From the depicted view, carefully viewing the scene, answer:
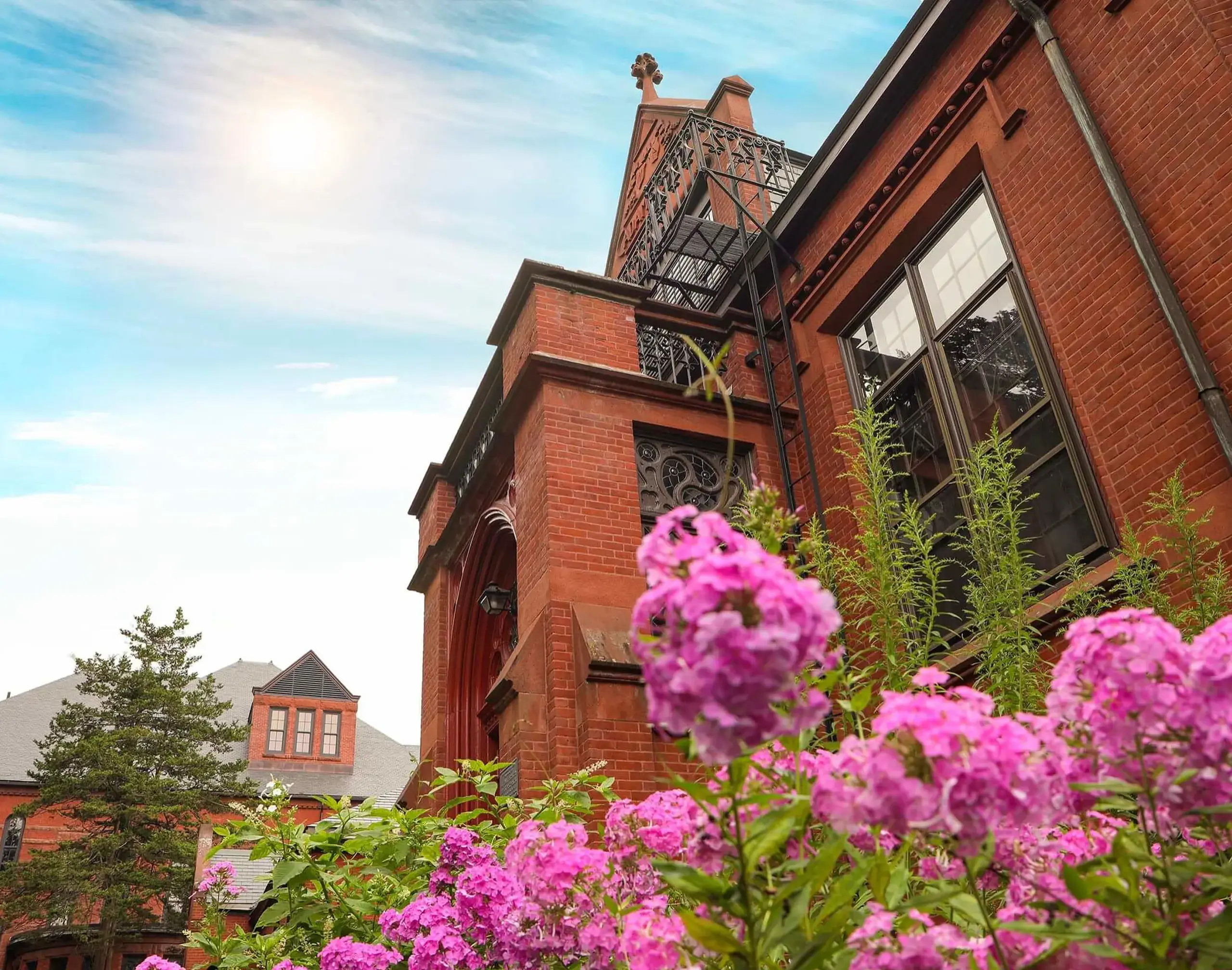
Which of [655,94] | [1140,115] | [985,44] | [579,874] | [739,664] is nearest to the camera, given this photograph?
[739,664]

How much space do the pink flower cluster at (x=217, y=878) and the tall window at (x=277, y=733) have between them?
38085 millimetres

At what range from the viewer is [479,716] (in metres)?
11.1

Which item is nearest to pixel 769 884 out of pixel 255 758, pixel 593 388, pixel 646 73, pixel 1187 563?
pixel 1187 563

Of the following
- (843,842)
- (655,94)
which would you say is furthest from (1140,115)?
(655,94)

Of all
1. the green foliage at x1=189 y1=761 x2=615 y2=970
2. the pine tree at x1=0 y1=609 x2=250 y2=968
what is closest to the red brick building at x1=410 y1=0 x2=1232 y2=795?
the green foliage at x1=189 y1=761 x2=615 y2=970

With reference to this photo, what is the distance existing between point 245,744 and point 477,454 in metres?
34.8

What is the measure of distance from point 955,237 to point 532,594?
4.83 m

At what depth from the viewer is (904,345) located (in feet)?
27.9

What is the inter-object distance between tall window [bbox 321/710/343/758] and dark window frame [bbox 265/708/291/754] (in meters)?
1.55

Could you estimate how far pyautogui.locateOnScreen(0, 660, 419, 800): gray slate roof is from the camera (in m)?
36.7

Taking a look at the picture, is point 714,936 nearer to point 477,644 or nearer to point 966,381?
point 966,381

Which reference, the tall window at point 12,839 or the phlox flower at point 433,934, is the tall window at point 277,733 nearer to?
the tall window at point 12,839

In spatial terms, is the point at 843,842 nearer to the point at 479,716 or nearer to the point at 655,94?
the point at 479,716

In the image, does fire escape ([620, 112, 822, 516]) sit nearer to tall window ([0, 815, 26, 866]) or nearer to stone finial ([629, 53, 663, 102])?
stone finial ([629, 53, 663, 102])
